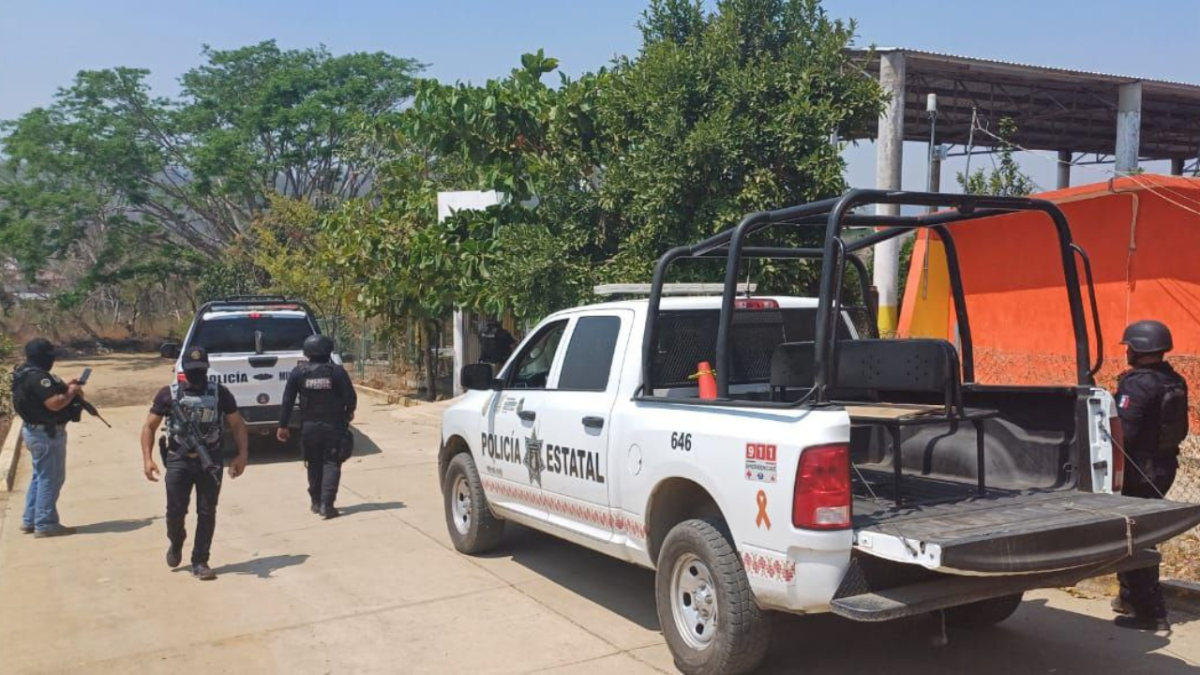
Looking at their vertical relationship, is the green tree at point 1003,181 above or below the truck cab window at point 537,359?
above

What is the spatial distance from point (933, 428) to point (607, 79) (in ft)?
23.4

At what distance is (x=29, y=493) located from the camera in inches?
352

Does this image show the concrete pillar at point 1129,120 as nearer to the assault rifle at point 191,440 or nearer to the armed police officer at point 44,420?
the assault rifle at point 191,440

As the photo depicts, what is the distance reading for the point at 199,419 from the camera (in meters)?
7.41

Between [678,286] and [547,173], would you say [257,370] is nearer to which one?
[547,173]

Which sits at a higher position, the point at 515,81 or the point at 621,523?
the point at 515,81

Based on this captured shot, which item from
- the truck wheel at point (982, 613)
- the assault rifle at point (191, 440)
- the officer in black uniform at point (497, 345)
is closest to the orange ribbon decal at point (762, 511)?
the truck wheel at point (982, 613)

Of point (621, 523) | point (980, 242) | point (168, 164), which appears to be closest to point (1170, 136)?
point (980, 242)

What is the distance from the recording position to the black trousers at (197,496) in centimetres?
736

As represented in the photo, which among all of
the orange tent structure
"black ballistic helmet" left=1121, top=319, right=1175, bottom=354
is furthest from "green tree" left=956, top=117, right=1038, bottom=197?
"black ballistic helmet" left=1121, top=319, right=1175, bottom=354

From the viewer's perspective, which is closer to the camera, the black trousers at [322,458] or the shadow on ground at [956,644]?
the shadow on ground at [956,644]

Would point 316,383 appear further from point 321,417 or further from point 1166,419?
point 1166,419

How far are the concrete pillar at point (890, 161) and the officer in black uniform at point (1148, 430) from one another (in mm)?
9450

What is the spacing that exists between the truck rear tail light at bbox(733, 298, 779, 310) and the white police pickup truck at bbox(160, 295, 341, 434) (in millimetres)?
7365
